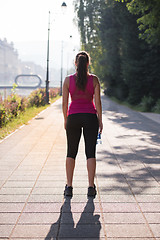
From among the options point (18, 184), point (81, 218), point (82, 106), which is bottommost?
point (18, 184)

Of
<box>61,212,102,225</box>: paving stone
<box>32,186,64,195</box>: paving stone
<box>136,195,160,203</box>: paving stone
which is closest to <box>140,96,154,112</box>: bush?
<box>32,186,64,195</box>: paving stone

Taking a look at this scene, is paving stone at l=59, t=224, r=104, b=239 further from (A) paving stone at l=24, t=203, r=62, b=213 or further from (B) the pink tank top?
(B) the pink tank top

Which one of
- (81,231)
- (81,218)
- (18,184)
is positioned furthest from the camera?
(18,184)

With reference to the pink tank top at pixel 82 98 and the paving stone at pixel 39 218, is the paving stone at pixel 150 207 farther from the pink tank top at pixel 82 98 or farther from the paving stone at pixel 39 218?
the pink tank top at pixel 82 98

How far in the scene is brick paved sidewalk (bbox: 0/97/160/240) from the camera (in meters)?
3.44

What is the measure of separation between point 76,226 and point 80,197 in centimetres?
102

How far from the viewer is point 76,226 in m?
Answer: 3.52

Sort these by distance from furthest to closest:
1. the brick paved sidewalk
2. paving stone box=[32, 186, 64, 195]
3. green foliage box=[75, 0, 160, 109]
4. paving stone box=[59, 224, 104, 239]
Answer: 1. green foliage box=[75, 0, 160, 109]
2. paving stone box=[32, 186, 64, 195]
3. the brick paved sidewalk
4. paving stone box=[59, 224, 104, 239]

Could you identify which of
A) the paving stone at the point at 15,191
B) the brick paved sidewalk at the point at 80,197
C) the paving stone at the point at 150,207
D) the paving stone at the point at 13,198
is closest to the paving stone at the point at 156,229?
the brick paved sidewalk at the point at 80,197

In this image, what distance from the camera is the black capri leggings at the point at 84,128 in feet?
14.2

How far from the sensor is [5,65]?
7520 inches

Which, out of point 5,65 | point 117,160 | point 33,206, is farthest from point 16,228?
point 5,65

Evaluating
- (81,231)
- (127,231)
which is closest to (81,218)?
(81,231)

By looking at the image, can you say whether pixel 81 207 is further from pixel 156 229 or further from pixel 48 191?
pixel 156 229
